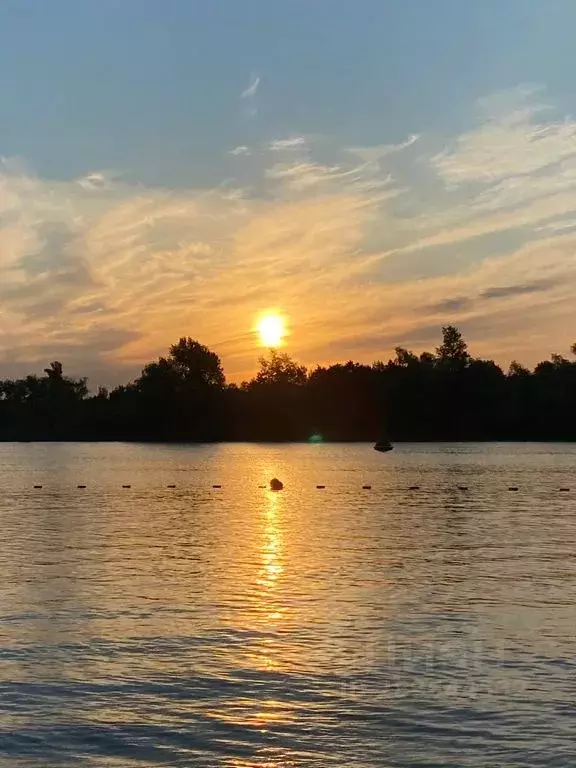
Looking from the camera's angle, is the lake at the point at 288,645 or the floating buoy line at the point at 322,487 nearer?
the lake at the point at 288,645

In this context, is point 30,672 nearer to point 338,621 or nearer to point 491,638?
point 338,621

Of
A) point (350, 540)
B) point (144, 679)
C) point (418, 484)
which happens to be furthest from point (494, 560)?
point (418, 484)

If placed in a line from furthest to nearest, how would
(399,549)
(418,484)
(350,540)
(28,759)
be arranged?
(418,484) < (350,540) < (399,549) < (28,759)

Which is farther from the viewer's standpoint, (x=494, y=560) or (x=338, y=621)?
(x=494, y=560)

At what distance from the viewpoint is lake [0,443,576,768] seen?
1480cm

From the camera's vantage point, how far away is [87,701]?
16.9 metres

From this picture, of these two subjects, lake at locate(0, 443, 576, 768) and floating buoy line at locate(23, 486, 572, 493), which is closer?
lake at locate(0, 443, 576, 768)

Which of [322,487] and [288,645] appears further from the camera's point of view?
[322,487]

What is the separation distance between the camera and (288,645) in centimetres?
2098

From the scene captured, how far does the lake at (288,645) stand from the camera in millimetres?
14797

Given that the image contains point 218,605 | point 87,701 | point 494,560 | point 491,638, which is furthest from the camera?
point 494,560

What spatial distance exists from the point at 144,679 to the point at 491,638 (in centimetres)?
818

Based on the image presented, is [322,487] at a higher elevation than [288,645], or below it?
higher

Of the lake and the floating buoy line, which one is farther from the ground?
the floating buoy line
